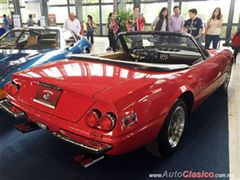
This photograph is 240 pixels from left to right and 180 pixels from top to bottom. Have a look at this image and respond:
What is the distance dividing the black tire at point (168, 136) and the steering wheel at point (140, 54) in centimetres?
104

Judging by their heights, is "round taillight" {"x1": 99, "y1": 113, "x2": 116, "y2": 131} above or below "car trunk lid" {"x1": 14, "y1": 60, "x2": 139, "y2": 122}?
below

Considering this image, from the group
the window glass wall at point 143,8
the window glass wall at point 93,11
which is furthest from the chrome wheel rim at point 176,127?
the window glass wall at point 93,11

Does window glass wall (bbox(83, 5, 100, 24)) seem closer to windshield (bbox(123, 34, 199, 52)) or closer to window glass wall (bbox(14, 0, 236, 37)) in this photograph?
window glass wall (bbox(14, 0, 236, 37))

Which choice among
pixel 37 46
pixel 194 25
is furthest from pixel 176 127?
pixel 194 25

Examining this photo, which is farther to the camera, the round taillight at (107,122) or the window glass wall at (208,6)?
the window glass wall at (208,6)

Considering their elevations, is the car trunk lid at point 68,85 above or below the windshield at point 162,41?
below

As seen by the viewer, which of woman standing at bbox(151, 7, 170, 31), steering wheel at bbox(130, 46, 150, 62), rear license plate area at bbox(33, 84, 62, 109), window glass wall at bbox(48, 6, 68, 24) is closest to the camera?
rear license plate area at bbox(33, 84, 62, 109)

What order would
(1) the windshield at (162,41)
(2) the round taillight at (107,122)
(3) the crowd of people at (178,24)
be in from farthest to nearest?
(3) the crowd of people at (178,24) < (1) the windshield at (162,41) < (2) the round taillight at (107,122)

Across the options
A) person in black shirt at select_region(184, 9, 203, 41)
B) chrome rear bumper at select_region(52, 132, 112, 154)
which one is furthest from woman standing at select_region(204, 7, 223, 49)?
chrome rear bumper at select_region(52, 132, 112, 154)

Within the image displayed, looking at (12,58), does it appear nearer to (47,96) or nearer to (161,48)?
(47,96)

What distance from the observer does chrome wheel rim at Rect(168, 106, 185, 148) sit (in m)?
2.35

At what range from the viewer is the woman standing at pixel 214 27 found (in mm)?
6055

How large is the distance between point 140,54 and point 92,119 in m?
1.75

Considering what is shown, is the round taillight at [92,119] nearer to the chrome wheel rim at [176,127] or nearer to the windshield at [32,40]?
the chrome wheel rim at [176,127]
